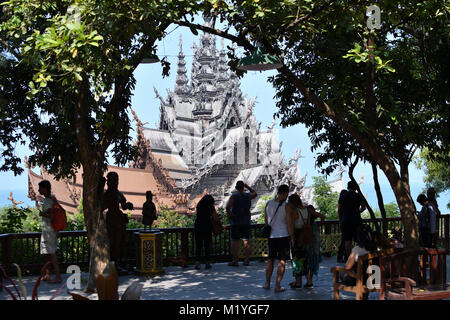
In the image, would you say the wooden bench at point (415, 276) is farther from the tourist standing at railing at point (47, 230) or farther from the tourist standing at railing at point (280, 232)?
the tourist standing at railing at point (47, 230)

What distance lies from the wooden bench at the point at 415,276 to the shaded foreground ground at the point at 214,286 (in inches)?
26.4

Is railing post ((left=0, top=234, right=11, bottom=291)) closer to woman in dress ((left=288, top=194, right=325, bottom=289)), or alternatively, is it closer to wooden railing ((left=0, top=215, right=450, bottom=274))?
wooden railing ((left=0, top=215, right=450, bottom=274))

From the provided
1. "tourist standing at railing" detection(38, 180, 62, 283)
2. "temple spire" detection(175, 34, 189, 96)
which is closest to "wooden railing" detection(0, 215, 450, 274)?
"tourist standing at railing" detection(38, 180, 62, 283)

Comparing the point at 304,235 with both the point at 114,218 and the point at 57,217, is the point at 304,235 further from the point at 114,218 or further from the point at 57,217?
the point at 57,217

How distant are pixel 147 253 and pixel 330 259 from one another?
534 cm

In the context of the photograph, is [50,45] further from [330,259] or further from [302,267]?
[330,259]

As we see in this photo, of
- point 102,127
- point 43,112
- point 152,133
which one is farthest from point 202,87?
point 102,127

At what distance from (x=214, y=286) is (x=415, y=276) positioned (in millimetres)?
3732

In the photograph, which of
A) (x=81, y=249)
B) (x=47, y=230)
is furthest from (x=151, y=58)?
(x=81, y=249)

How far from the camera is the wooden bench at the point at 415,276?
7.48 m

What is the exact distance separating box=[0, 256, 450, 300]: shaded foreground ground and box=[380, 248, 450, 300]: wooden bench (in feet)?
2.20

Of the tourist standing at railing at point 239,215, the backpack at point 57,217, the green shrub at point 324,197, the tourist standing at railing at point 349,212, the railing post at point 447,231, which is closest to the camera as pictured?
the backpack at point 57,217

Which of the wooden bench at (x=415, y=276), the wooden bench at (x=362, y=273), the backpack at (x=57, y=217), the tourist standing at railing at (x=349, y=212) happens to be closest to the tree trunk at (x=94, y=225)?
the backpack at (x=57, y=217)

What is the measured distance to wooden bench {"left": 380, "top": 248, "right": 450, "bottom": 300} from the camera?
7.48 m
